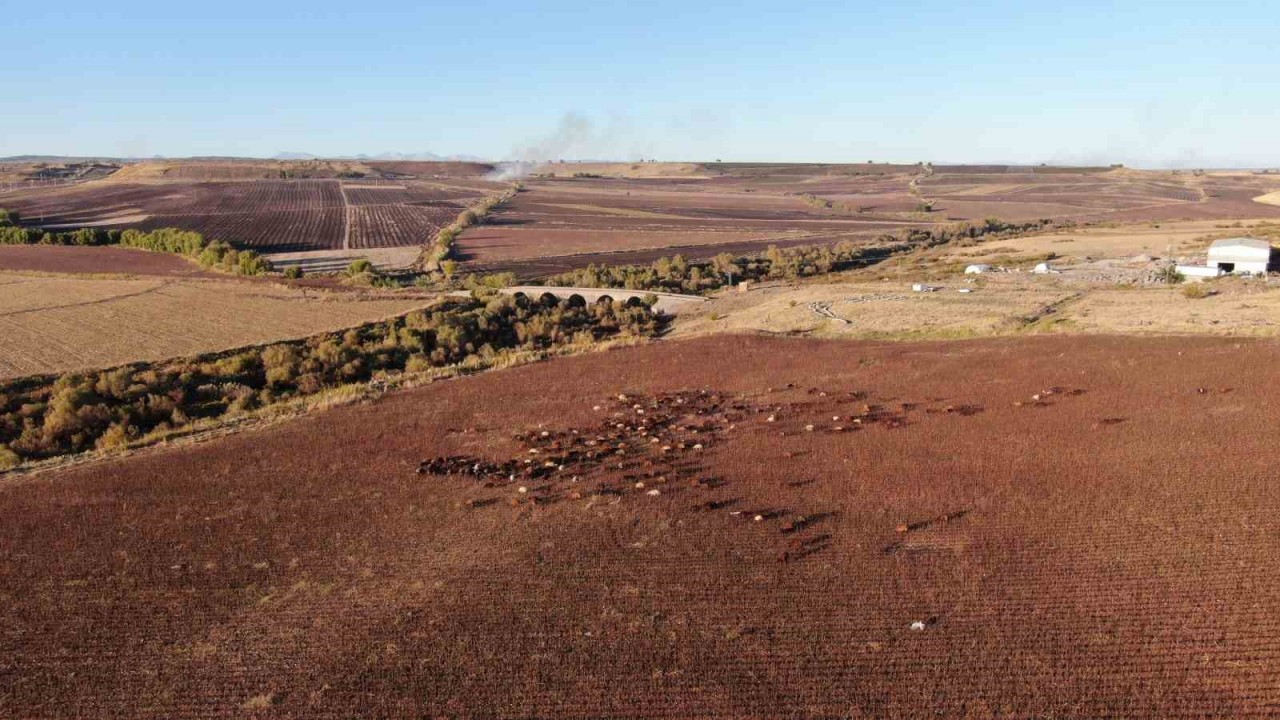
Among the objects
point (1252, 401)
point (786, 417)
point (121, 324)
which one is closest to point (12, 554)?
point (786, 417)

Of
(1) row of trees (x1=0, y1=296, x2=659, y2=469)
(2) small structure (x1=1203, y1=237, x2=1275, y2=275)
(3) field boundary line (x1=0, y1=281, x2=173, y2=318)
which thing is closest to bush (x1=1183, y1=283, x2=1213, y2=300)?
(2) small structure (x1=1203, y1=237, x2=1275, y2=275)

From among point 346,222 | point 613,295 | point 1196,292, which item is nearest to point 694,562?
point 1196,292

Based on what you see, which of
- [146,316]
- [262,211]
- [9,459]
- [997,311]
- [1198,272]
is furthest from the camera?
[262,211]

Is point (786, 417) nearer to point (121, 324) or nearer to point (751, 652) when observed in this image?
point (751, 652)

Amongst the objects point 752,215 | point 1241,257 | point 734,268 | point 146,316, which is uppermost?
point 752,215

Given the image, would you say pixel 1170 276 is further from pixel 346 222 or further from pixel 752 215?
pixel 346 222
